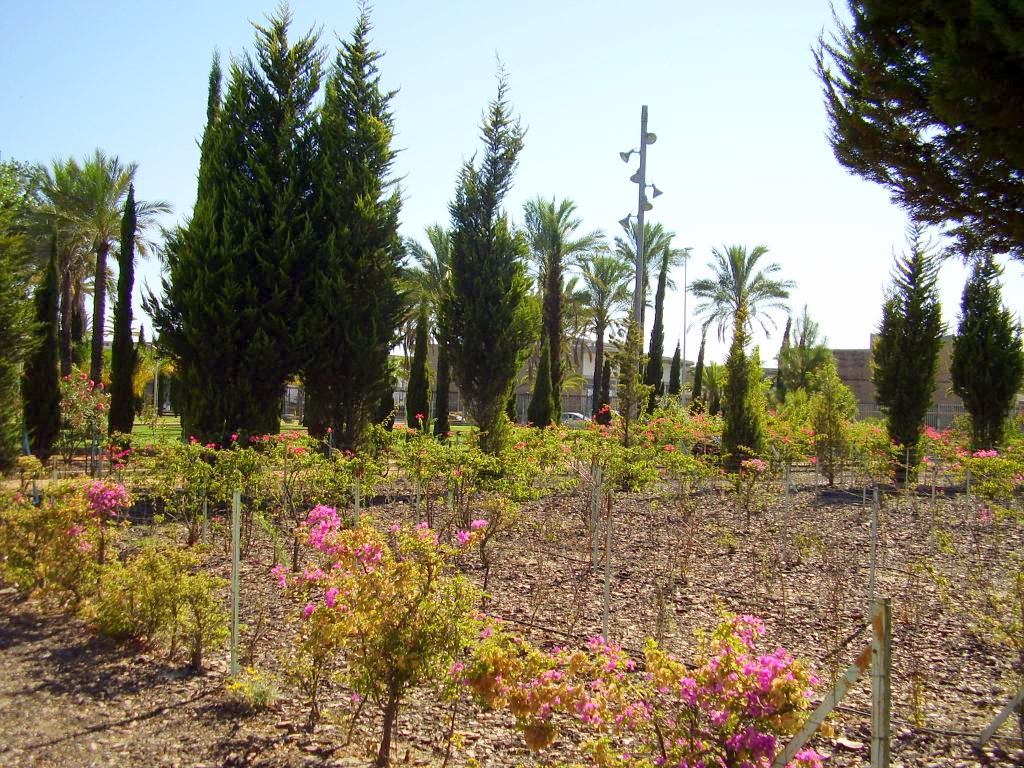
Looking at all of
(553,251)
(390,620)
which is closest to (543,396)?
(553,251)

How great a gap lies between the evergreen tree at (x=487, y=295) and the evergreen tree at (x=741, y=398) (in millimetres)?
5040

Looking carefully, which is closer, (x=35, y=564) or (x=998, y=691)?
(x=998, y=691)

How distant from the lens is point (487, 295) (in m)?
15.3

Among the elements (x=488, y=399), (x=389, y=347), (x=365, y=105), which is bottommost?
(x=488, y=399)

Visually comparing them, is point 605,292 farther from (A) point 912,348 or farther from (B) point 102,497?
(B) point 102,497

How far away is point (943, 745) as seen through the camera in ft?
12.0

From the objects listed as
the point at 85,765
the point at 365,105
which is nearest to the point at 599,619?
the point at 85,765

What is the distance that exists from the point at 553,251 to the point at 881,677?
76.4 feet

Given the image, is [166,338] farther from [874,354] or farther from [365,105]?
[874,354]

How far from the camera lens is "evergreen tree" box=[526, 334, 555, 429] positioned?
24703mm

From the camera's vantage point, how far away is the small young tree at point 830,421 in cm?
1611

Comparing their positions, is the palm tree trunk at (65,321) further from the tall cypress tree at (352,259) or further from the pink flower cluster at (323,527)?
the pink flower cluster at (323,527)

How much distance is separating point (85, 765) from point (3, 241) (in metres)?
11.0

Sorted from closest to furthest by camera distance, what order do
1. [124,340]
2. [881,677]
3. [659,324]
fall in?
1. [881,677]
2. [124,340]
3. [659,324]
